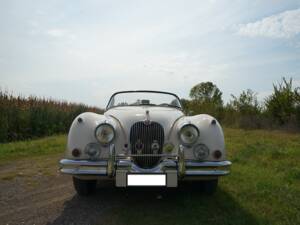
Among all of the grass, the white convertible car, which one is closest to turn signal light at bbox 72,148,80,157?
the white convertible car

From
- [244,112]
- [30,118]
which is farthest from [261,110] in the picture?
[30,118]

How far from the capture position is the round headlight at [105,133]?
346cm

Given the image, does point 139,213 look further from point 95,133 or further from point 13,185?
point 13,185

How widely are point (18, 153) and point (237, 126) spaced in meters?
15.4

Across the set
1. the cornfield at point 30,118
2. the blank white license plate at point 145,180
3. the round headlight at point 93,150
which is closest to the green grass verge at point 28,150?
the cornfield at point 30,118

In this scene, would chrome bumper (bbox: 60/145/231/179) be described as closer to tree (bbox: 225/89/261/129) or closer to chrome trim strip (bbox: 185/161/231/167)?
chrome trim strip (bbox: 185/161/231/167)

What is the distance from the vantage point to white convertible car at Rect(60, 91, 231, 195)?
10.4 feet

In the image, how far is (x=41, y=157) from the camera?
7.24 meters

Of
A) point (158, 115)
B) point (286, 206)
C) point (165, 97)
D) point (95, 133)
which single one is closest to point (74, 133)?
point (95, 133)

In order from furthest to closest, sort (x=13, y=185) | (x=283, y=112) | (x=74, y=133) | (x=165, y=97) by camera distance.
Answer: (x=283, y=112) < (x=165, y=97) < (x=13, y=185) < (x=74, y=133)

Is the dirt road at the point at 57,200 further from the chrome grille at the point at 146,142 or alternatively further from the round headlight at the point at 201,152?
the round headlight at the point at 201,152

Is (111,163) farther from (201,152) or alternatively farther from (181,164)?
(201,152)

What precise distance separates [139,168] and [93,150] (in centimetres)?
62

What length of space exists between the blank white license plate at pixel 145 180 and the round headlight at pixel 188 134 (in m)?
0.59
